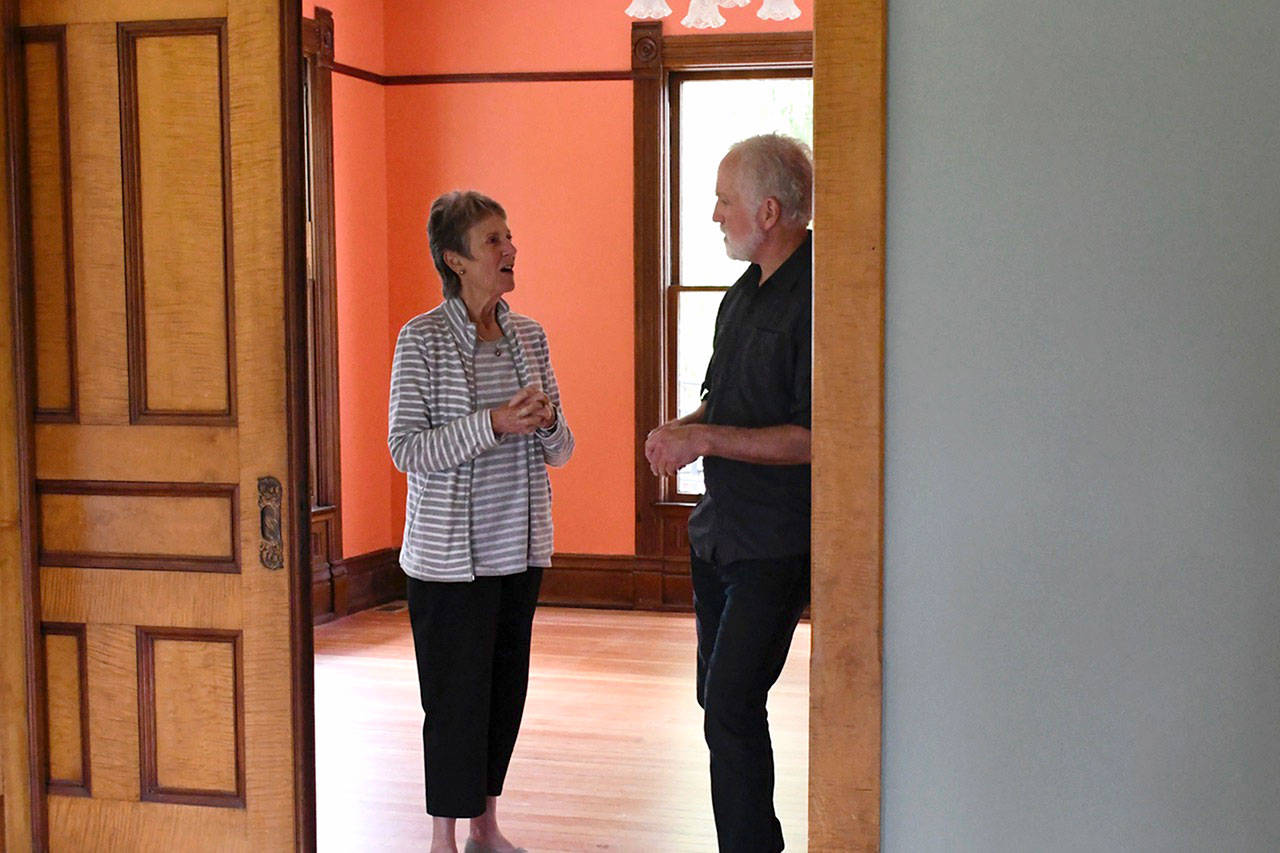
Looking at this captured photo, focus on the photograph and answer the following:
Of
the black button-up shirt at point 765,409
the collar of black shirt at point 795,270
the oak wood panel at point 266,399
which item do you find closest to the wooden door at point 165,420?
the oak wood panel at point 266,399

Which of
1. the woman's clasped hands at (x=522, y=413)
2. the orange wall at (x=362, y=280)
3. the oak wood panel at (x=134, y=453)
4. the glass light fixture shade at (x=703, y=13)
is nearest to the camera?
the oak wood panel at (x=134, y=453)

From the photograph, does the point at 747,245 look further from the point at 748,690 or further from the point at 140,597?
the point at 140,597

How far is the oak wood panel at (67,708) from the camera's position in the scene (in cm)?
339

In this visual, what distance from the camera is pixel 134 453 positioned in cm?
332

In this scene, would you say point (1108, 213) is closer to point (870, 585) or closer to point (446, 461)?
point (870, 585)

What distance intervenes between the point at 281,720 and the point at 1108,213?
213 cm

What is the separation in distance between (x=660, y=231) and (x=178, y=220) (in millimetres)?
4528

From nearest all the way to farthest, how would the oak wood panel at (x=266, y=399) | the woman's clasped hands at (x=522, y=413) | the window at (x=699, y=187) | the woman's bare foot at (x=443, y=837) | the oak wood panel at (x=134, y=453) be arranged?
the oak wood panel at (x=266, y=399)
the oak wood panel at (x=134, y=453)
the woman's clasped hands at (x=522, y=413)
the woman's bare foot at (x=443, y=837)
the window at (x=699, y=187)

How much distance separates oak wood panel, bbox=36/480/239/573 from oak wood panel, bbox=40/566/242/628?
0.02 metres

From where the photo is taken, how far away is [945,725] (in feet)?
8.73

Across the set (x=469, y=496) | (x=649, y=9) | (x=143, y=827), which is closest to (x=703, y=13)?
(x=649, y=9)

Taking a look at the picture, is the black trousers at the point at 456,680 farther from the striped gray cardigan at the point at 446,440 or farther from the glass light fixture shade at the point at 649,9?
the glass light fixture shade at the point at 649,9

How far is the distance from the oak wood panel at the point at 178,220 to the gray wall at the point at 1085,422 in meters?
1.57

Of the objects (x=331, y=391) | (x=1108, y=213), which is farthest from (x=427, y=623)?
(x=331, y=391)
